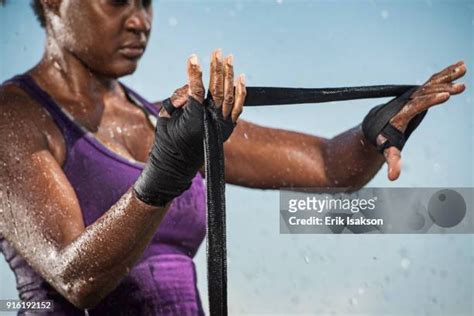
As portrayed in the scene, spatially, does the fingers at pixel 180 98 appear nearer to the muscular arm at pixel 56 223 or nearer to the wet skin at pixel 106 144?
the wet skin at pixel 106 144

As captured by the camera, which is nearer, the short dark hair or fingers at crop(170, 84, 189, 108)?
fingers at crop(170, 84, 189, 108)

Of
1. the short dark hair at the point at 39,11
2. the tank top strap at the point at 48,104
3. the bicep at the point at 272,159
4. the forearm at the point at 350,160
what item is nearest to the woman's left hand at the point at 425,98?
the forearm at the point at 350,160

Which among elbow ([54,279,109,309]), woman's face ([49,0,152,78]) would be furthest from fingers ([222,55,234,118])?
woman's face ([49,0,152,78])

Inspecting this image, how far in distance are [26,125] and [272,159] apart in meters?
0.48

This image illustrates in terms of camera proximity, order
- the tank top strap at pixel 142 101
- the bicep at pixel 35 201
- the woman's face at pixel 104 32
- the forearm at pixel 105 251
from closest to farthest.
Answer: the forearm at pixel 105 251 < the bicep at pixel 35 201 < the woman's face at pixel 104 32 < the tank top strap at pixel 142 101

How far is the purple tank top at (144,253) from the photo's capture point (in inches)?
50.6

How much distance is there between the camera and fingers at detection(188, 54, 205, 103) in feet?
2.96

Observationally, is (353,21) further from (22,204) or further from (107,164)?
(22,204)

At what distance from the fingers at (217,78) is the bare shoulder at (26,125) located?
0.41 meters

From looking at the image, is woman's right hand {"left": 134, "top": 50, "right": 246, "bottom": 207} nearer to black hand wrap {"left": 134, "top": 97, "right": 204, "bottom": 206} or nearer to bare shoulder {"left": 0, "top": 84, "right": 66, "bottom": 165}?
black hand wrap {"left": 134, "top": 97, "right": 204, "bottom": 206}

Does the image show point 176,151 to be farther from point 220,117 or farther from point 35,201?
point 35,201

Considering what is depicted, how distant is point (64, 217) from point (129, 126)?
31 centimetres

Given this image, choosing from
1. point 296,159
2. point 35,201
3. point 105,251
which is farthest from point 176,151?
point 296,159

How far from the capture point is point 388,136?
129 cm
